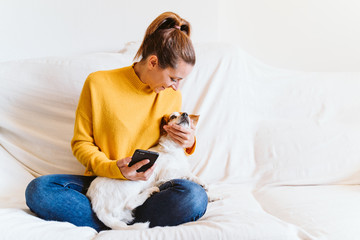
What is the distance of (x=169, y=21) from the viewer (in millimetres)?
1307

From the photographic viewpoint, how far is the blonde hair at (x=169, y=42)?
4.05 ft

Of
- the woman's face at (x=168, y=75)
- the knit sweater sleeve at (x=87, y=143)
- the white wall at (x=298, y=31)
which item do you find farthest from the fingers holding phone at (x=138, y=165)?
the white wall at (x=298, y=31)

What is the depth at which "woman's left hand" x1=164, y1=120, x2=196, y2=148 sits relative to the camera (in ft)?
4.30

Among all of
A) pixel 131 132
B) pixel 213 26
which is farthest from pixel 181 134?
pixel 213 26

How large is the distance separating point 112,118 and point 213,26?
3.62ft

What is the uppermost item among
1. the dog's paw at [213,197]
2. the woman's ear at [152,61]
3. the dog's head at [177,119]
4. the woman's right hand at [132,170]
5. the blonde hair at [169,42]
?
the blonde hair at [169,42]

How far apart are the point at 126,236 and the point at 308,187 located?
3.13 ft

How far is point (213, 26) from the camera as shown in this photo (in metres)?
2.10

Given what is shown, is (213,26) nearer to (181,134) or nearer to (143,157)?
(181,134)

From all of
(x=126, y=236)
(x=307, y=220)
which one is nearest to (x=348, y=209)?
(x=307, y=220)

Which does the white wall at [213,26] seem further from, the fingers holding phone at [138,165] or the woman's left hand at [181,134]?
the fingers holding phone at [138,165]

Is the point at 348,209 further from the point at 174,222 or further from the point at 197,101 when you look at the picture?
the point at 197,101

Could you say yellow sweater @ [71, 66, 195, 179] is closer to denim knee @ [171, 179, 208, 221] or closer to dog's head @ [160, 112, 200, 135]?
dog's head @ [160, 112, 200, 135]

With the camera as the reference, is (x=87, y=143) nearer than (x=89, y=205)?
No
